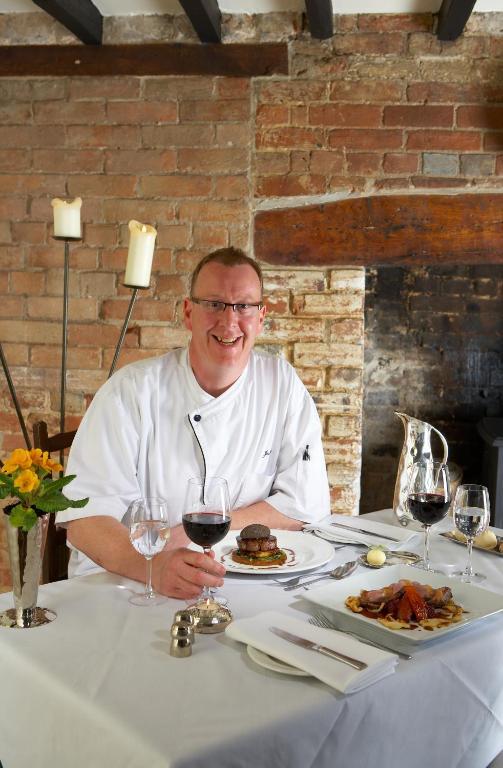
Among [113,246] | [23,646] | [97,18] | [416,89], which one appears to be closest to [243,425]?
[23,646]

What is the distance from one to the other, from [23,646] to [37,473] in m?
0.26

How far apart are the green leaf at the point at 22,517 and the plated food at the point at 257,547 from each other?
0.39m

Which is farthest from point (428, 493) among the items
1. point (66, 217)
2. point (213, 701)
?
point (66, 217)

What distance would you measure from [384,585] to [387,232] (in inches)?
77.3

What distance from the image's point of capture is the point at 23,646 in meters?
1.04

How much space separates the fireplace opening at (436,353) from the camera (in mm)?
3135

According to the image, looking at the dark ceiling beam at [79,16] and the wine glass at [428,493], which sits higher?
the dark ceiling beam at [79,16]

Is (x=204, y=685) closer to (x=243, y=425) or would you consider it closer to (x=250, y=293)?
(x=243, y=425)

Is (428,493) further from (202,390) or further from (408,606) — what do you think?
(202,390)

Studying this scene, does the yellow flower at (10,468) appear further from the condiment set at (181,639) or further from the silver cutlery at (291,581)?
the silver cutlery at (291,581)

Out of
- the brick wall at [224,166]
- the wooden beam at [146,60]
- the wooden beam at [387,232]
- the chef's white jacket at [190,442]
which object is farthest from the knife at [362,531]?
the wooden beam at [146,60]

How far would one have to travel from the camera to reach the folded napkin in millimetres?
1559

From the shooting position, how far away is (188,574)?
1.20 m

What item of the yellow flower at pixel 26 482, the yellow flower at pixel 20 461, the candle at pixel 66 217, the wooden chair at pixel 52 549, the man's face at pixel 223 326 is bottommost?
the wooden chair at pixel 52 549
